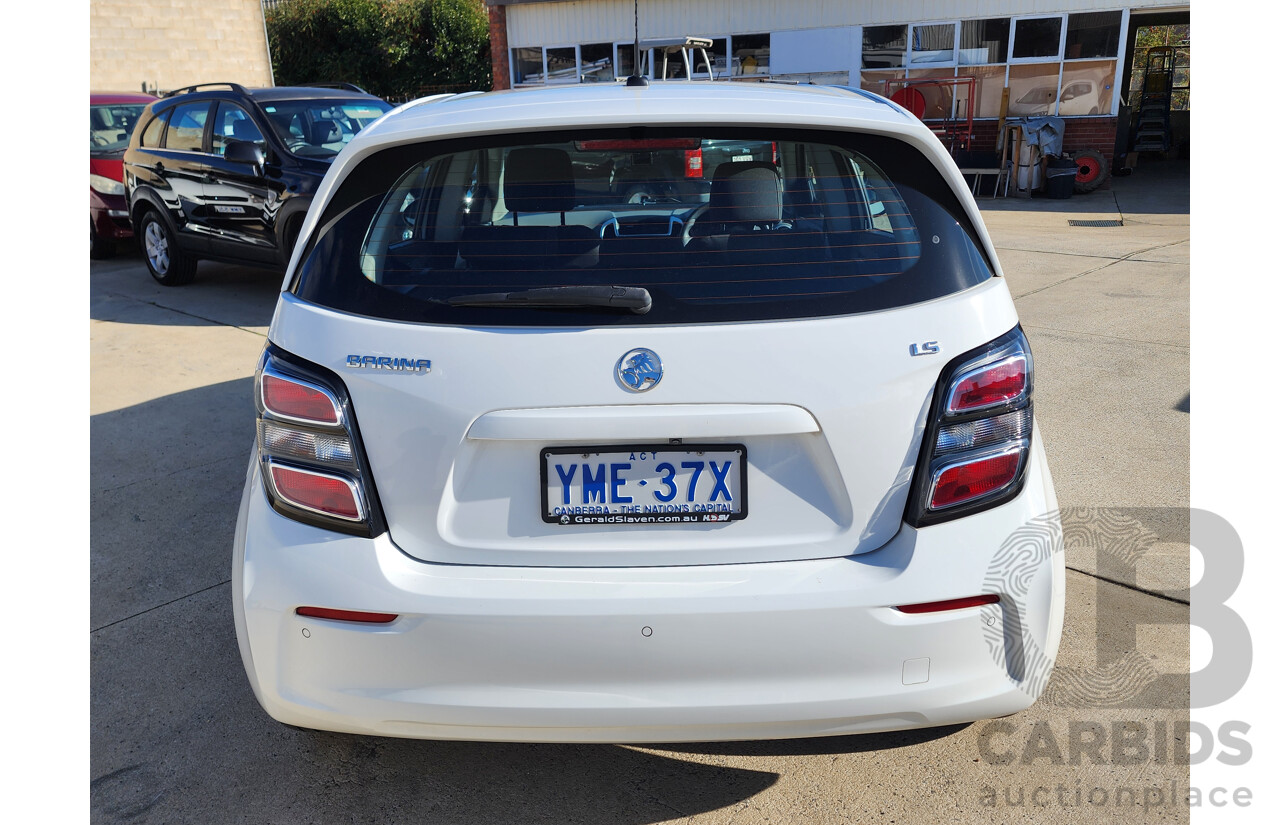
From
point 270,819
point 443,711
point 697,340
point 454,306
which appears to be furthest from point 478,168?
point 270,819

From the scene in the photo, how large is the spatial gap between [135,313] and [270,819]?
24.3ft

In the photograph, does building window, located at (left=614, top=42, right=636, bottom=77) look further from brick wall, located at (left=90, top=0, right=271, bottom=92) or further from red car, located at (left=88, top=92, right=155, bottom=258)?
brick wall, located at (left=90, top=0, right=271, bottom=92)

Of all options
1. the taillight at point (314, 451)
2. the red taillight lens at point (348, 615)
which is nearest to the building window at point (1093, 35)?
the taillight at point (314, 451)

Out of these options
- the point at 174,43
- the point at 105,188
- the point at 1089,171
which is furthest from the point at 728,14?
the point at 174,43

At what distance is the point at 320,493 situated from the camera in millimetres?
2039

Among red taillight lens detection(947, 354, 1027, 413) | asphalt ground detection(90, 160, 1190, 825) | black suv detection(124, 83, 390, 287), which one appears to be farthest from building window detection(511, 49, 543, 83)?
red taillight lens detection(947, 354, 1027, 413)

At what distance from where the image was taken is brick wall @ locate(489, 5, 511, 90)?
20.7 meters

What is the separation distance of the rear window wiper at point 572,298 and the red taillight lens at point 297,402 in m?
0.35

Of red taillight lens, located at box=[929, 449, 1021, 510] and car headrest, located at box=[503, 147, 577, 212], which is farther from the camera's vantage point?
→ car headrest, located at box=[503, 147, 577, 212]

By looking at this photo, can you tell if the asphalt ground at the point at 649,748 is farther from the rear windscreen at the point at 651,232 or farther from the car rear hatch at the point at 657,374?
the rear windscreen at the point at 651,232

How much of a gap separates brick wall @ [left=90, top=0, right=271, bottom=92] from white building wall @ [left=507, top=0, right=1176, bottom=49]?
798cm

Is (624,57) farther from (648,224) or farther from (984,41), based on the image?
(648,224)

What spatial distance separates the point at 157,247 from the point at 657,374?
31.2 ft

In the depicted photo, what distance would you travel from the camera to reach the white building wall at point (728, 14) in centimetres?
1595
